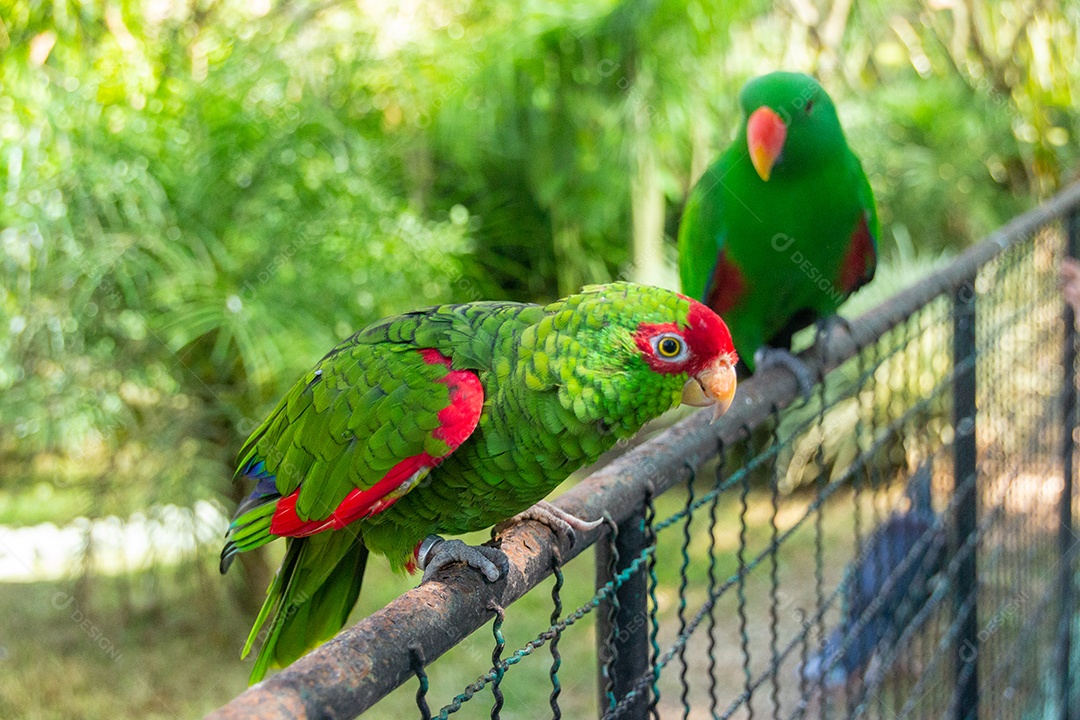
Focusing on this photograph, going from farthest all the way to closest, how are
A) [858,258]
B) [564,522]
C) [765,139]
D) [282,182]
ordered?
[282,182] → [858,258] → [765,139] → [564,522]

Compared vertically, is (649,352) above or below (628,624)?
above

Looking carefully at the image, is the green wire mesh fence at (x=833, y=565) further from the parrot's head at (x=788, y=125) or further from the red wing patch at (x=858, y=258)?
the parrot's head at (x=788, y=125)

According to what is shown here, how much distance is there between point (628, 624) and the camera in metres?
0.85

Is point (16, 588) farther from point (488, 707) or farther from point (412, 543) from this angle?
point (412, 543)

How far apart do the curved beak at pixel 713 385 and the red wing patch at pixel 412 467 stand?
212 millimetres

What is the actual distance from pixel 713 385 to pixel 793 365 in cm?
59

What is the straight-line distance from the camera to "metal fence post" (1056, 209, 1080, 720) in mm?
2070

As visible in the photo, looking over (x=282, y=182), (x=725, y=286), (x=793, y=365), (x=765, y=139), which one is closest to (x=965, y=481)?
(x=793, y=365)

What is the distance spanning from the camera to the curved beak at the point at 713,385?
0.91 m

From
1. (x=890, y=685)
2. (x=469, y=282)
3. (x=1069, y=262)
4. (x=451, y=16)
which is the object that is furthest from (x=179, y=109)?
(x=890, y=685)

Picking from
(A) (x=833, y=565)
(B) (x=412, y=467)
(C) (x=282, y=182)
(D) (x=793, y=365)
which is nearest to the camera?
(B) (x=412, y=467)

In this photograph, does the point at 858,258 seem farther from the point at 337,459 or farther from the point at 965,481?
the point at 337,459

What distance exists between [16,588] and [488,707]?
1826 millimetres

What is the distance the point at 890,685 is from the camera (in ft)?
9.55
